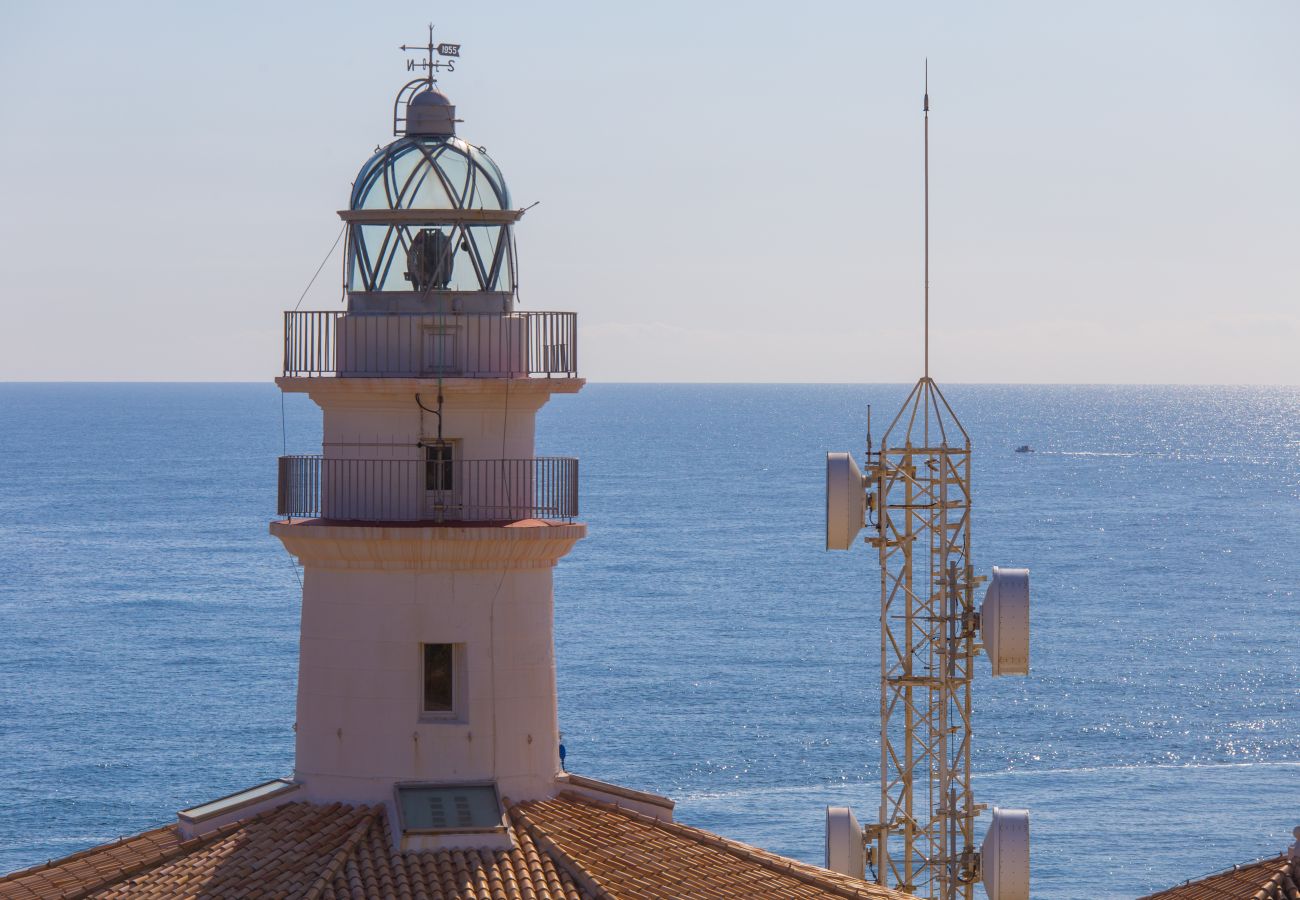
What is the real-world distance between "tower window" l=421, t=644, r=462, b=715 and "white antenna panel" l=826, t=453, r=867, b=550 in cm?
1002

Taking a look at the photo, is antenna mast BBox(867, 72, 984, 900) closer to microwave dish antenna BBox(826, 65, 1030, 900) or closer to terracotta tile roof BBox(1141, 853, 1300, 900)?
microwave dish antenna BBox(826, 65, 1030, 900)

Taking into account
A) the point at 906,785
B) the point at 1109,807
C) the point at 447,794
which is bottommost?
the point at 1109,807

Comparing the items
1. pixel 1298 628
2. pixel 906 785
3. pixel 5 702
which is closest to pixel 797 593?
pixel 1298 628

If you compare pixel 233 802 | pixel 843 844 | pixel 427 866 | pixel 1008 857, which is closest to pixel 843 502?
pixel 843 844

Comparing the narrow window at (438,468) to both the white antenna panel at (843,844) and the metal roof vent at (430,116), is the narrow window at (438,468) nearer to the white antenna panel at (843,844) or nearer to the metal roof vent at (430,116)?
the metal roof vent at (430,116)

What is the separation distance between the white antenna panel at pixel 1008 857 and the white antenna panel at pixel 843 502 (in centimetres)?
441

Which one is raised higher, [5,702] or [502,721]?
[502,721]

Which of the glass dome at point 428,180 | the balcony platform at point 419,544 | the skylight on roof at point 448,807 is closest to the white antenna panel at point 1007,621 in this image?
the balcony platform at point 419,544

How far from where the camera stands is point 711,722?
82.0m

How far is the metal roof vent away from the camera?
67.6 ft

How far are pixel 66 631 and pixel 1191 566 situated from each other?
252 ft

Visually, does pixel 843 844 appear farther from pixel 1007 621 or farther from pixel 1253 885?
pixel 1253 885

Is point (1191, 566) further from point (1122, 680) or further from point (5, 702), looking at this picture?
point (5, 702)

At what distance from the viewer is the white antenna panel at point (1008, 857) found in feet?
92.7
